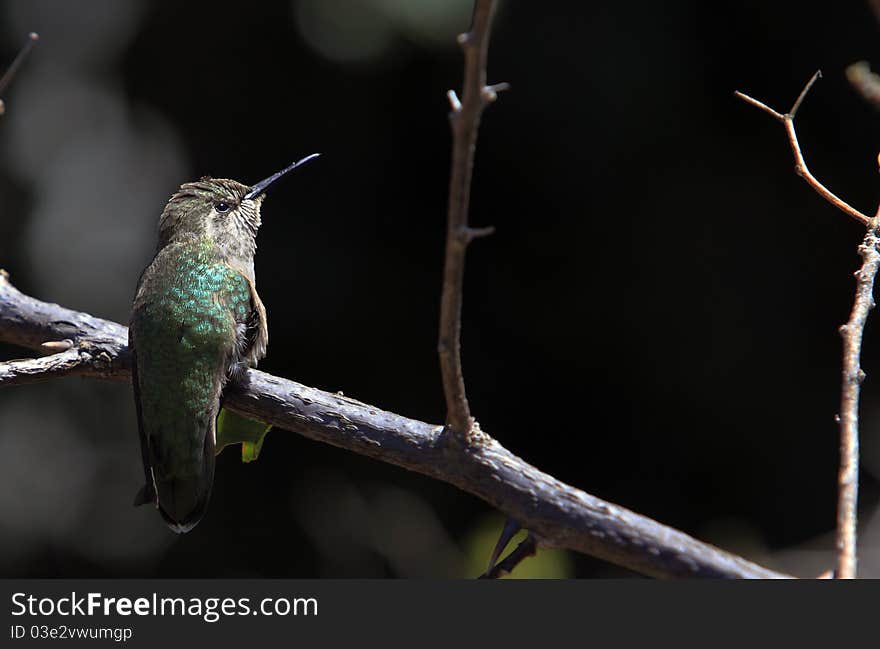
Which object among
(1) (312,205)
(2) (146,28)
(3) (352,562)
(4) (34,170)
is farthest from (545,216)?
(4) (34,170)

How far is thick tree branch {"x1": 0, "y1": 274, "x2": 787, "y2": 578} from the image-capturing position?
160 cm

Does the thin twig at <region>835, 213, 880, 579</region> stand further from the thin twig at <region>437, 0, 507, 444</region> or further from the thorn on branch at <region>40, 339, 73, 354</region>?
the thorn on branch at <region>40, 339, 73, 354</region>

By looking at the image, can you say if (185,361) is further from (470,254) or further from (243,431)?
(470,254)

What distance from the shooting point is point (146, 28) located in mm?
4234

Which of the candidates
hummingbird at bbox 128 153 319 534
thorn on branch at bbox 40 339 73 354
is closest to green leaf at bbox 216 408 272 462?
hummingbird at bbox 128 153 319 534

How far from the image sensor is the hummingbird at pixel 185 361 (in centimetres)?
240

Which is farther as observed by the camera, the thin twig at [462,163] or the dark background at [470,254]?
the dark background at [470,254]

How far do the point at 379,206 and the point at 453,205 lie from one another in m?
2.97

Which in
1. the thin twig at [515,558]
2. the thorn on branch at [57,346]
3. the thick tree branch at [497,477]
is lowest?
the thin twig at [515,558]

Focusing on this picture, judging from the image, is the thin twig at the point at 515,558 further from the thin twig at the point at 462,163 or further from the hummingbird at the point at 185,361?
the hummingbird at the point at 185,361

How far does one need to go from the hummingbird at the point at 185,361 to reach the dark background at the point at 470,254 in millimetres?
1419

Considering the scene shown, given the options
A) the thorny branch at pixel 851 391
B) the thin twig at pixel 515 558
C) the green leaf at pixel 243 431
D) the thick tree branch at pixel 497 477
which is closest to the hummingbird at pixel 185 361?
the green leaf at pixel 243 431

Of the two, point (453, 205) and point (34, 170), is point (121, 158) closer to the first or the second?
point (34, 170)

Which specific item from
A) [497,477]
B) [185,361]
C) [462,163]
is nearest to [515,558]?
[497,477]
